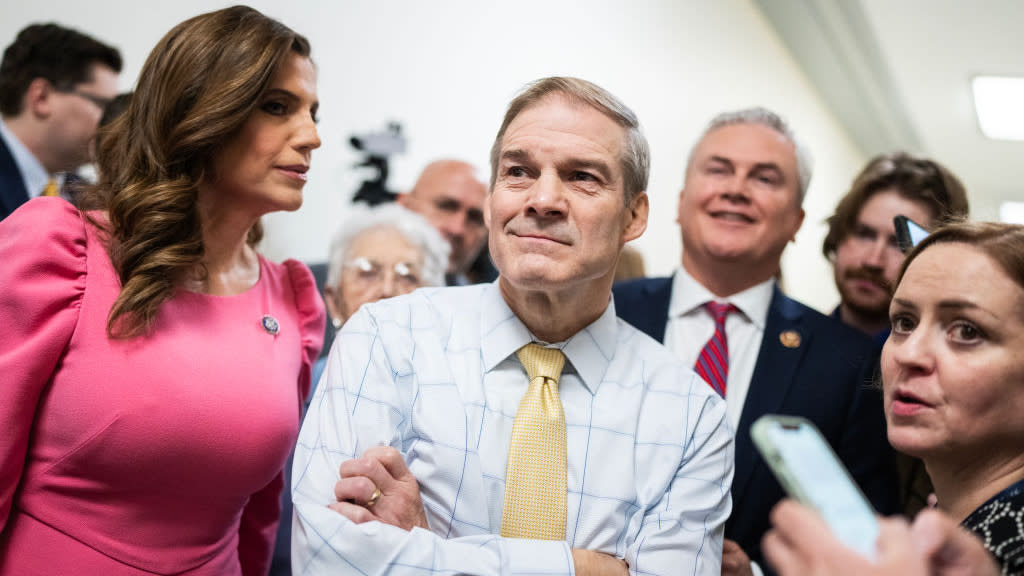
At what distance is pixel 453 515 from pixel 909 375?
32.8 inches

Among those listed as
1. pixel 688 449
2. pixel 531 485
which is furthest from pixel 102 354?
pixel 688 449

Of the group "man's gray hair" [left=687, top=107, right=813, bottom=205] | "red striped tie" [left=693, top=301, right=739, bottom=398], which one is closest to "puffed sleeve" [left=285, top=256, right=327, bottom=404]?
"red striped tie" [left=693, top=301, right=739, bottom=398]

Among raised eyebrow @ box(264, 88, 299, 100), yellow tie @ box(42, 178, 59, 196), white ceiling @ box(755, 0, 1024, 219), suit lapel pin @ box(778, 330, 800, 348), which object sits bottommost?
yellow tie @ box(42, 178, 59, 196)

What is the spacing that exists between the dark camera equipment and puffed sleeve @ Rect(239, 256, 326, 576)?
5.11ft

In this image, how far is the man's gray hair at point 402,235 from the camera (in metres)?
2.72

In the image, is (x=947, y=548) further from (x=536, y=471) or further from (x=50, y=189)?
(x=50, y=189)

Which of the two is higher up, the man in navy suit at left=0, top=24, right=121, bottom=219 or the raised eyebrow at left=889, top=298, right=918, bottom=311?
the raised eyebrow at left=889, top=298, right=918, bottom=311

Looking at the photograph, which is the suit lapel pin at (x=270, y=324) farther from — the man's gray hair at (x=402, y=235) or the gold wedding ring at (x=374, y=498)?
the man's gray hair at (x=402, y=235)

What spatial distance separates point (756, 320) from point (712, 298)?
0.13 meters

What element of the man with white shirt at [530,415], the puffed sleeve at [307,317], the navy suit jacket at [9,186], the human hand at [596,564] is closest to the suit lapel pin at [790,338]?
the man with white shirt at [530,415]

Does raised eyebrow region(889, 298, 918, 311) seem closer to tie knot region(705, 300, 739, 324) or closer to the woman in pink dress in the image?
tie knot region(705, 300, 739, 324)

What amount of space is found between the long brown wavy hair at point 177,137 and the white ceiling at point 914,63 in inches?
138

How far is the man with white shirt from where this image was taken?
150 centimetres

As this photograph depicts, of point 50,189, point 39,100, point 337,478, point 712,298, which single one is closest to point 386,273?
point 712,298
